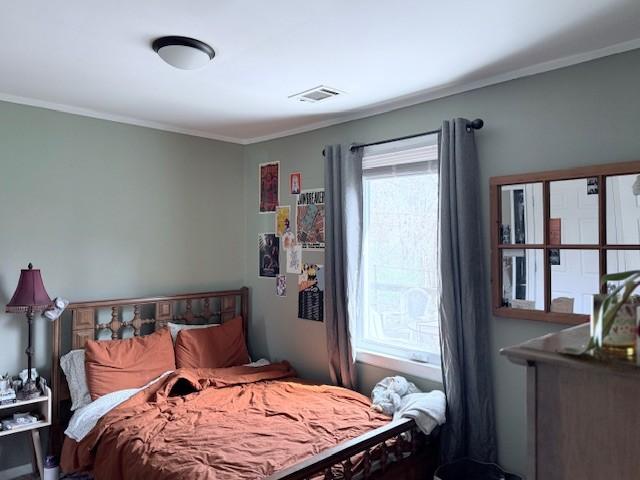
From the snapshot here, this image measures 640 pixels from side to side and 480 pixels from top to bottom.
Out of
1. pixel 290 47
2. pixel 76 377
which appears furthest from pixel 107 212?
pixel 290 47

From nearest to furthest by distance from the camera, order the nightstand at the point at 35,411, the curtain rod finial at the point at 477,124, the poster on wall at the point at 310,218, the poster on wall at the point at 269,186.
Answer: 1. the curtain rod finial at the point at 477,124
2. the nightstand at the point at 35,411
3. the poster on wall at the point at 310,218
4. the poster on wall at the point at 269,186

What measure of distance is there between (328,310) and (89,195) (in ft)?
6.00

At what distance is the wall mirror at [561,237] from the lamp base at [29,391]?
2661mm

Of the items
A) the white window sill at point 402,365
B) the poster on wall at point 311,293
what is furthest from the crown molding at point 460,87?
the white window sill at point 402,365

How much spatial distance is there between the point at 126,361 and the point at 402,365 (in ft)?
5.82

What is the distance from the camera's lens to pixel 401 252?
→ 10.1 ft

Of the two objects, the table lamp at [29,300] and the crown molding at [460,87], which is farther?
the table lamp at [29,300]

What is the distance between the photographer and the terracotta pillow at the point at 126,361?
2945mm

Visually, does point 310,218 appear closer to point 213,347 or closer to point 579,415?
point 213,347

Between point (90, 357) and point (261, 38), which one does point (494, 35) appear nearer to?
point (261, 38)

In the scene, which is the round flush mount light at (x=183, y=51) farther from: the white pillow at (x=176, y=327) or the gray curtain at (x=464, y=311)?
the white pillow at (x=176, y=327)

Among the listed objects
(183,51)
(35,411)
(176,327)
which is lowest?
(35,411)

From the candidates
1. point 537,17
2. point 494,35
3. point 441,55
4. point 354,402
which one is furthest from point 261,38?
point 354,402

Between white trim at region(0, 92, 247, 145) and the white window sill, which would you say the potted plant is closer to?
white trim at region(0, 92, 247, 145)
